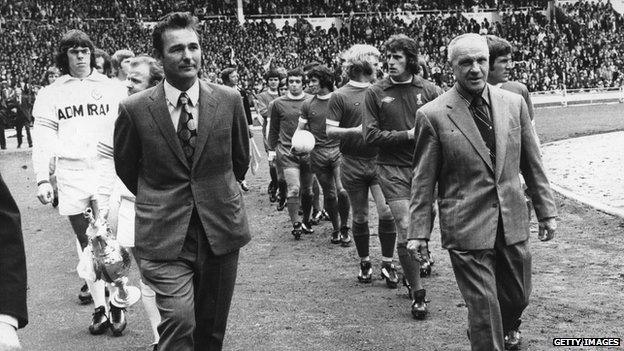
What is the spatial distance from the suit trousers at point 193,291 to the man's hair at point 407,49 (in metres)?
2.75

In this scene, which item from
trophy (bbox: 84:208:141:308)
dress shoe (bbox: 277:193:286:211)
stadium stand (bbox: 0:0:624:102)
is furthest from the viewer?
stadium stand (bbox: 0:0:624:102)

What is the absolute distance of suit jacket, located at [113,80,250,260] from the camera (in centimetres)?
387

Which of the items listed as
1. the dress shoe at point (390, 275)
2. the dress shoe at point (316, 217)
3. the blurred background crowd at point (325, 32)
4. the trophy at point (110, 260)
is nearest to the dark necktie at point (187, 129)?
the trophy at point (110, 260)

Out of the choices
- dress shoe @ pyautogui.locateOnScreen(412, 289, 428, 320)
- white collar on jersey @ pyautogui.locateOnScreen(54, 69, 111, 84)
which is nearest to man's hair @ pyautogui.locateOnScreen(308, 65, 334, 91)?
white collar on jersey @ pyautogui.locateOnScreen(54, 69, 111, 84)

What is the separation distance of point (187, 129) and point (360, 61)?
3.57 m

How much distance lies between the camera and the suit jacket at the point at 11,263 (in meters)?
2.28

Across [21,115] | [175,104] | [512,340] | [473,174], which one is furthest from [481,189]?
[21,115]

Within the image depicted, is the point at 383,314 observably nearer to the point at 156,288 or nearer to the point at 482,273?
the point at 482,273

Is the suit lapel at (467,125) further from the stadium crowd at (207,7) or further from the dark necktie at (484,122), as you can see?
the stadium crowd at (207,7)

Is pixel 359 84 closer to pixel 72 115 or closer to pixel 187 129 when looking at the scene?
pixel 72 115

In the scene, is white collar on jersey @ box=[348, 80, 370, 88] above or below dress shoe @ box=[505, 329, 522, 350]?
above

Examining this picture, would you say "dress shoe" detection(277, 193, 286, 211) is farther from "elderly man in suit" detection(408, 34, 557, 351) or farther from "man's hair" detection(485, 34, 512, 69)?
"elderly man in suit" detection(408, 34, 557, 351)

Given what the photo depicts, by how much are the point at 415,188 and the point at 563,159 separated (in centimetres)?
1116

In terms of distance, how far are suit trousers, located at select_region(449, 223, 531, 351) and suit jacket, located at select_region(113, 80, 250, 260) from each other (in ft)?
3.96
